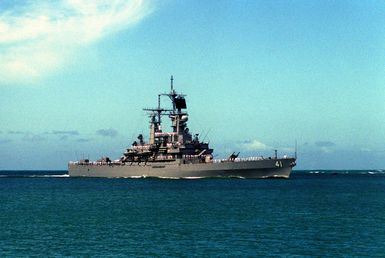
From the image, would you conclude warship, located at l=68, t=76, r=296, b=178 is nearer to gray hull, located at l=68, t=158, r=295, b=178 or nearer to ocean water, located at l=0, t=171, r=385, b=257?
gray hull, located at l=68, t=158, r=295, b=178

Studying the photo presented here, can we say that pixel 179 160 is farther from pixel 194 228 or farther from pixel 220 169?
pixel 194 228

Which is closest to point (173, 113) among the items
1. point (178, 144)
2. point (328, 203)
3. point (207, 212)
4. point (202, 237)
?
point (178, 144)

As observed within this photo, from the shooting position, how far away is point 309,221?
146ft

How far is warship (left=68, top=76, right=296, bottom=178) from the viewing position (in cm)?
10181

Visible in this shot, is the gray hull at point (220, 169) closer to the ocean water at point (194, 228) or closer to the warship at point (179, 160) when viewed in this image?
the warship at point (179, 160)

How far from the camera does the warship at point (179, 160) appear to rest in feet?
334

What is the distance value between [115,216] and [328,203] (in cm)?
2461

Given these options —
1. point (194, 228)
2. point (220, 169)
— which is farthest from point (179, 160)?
point (194, 228)

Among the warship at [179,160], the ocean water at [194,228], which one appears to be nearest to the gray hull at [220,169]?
the warship at [179,160]

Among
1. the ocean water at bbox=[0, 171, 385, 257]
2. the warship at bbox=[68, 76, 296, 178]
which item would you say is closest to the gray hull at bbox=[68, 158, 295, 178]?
the warship at bbox=[68, 76, 296, 178]

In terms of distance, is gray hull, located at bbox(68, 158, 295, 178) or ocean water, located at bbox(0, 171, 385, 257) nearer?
ocean water, located at bbox(0, 171, 385, 257)

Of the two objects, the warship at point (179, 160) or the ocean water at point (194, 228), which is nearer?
the ocean water at point (194, 228)

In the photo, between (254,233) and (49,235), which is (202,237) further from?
(49,235)

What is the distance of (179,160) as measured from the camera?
104750 millimetres
